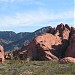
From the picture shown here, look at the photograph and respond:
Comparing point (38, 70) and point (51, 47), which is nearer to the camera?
point (38, 70)

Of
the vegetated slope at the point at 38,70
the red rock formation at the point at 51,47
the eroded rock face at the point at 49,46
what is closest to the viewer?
the vegetated slope at the point at 38,70

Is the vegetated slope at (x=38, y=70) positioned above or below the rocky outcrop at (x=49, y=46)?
below

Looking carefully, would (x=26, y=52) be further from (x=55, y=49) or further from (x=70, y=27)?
(x=70, y=27)

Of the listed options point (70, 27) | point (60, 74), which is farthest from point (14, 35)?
point (60, 74)

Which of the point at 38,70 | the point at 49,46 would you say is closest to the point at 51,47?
the point at 49,46

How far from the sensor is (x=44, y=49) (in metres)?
52.5

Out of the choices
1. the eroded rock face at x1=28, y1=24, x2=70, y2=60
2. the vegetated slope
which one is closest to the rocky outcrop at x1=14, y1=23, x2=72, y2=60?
the eroded rock face at x1=28, y1=24, x2=70, y2=60

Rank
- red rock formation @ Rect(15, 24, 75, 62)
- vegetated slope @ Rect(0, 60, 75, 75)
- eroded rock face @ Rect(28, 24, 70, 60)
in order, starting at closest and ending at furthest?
1. vegetated slope @ Rect(0, 60, 75, 75)
2. red rock formation @ Rect(15, 24, 75, 62)
3. eroded rock face @ Rect(28, 24, 70, 60)

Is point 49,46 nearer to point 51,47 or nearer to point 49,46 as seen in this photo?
point 49,46

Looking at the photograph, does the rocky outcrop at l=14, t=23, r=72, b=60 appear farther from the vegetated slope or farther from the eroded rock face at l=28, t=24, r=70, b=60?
the vegetated slope

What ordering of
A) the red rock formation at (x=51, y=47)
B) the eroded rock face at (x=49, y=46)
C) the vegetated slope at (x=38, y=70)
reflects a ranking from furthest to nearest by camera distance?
the eroded rock face at (x=49, y=46)
the red rock formation at (x=51, y=47)
the vegetated slope at (x=38, y=70)

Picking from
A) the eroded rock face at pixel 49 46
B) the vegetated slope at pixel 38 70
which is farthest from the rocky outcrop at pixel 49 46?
the vegetated slope at pixel 38 70

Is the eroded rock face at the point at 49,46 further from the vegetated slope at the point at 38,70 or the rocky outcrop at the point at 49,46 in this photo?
the vegetated slope at the point at 38,70

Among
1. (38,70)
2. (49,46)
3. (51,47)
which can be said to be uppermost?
(49,46)
